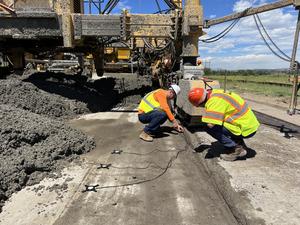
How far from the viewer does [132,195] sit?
404cm

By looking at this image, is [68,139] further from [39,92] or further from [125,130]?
[39,92]

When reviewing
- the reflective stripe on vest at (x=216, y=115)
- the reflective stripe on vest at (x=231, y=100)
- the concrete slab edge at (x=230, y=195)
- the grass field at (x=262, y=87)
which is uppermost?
the reflective stripe on vest at (x=231, y=100)

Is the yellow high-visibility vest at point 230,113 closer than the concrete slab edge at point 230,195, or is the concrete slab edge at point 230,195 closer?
the concrete slab edge at point 230,195

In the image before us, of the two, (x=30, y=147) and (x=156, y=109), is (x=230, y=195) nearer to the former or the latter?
(x=156, y=109)

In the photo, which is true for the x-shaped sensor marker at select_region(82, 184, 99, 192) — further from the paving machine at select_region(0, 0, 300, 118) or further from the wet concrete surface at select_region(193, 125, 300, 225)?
the paving machine at select_region(0, 0, 300, 118)

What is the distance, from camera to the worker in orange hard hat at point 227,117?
4.88 meters

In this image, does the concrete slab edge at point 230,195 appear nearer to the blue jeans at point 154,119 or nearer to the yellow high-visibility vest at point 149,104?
the blue jeans at point 154,119

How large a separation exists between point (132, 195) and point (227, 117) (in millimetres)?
2014

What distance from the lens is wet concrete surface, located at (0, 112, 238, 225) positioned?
→ 3.52 metres

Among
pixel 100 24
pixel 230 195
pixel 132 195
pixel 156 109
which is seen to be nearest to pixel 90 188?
pixel 132 195

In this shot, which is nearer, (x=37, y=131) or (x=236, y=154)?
(x=236, y=154)

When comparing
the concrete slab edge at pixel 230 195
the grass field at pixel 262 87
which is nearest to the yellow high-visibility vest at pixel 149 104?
the concrete slab edge at pixel 230 195

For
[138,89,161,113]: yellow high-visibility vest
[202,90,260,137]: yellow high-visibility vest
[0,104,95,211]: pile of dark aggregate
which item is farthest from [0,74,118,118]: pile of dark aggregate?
[202,90,260,137]: yellow high-visibility vest

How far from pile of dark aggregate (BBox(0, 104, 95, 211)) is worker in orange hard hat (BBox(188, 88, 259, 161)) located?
2.27 meters
